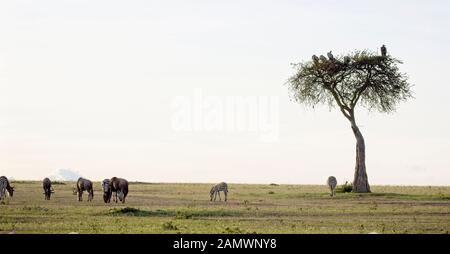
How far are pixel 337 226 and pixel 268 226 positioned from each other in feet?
9.16

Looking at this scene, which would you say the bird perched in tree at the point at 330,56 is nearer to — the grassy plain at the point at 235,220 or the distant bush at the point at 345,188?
the distant bush at the point at 345,188

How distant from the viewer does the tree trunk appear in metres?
66.7

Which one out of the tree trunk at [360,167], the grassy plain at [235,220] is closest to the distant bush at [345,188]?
the tree trunk at [360,167]

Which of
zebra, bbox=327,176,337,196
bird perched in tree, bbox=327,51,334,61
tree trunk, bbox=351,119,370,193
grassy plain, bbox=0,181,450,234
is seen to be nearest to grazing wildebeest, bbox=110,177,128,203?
grassy plain, bbox=0,181,450,234

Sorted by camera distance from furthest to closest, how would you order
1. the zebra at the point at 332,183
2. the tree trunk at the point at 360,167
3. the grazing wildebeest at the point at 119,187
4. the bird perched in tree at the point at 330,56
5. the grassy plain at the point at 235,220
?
the bird perched in tree at the point at 330,56 → the tree trunk at the point at 360,167 → the zebra at the point at 332,183 → the grazing wildebeest at the point at 119,187 → the grassy plain at the point at 235,220

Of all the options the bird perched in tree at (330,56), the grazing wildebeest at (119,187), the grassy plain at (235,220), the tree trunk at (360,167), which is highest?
the bird perched in tree at (330,56)

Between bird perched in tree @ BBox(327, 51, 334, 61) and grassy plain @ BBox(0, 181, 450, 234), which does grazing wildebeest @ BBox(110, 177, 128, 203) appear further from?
bird perched in tree @ BBox(327, 51, 334, 61)

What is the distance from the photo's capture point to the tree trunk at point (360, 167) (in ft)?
219

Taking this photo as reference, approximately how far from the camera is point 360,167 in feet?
221

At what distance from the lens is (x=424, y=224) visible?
3425cm

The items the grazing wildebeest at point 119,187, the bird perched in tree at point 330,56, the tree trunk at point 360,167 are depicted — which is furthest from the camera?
the bird perched in tree at point 330,56

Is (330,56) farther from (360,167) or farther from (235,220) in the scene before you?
(235,220)

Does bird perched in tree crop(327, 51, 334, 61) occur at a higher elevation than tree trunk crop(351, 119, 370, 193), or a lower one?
higher
